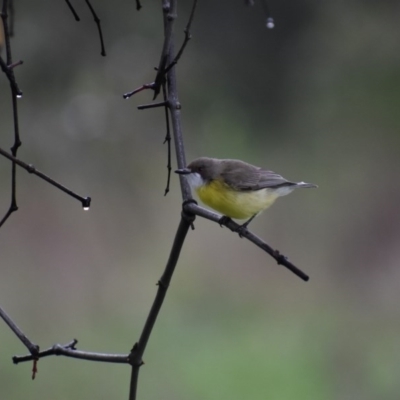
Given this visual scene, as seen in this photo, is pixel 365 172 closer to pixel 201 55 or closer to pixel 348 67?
pixel 348 67

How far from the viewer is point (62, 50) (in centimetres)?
539

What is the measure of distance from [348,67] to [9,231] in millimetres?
3396

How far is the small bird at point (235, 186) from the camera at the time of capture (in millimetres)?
2355

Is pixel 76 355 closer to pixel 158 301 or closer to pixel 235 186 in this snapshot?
pixel 158 301

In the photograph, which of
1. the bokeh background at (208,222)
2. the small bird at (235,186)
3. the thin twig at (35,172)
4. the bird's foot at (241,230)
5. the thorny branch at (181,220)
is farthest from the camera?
the bokeh background at (208,222)

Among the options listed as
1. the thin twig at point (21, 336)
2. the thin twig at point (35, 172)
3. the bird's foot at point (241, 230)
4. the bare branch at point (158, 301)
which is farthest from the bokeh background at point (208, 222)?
the thin twig at point (35, 172)

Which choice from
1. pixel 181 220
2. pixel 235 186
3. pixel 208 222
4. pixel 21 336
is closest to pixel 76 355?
pixel 21 336

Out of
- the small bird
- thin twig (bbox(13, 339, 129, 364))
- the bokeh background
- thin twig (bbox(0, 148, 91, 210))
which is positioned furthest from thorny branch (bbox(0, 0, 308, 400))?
the bokeh background

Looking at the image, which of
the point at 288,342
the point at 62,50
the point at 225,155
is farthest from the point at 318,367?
the point at 62,50

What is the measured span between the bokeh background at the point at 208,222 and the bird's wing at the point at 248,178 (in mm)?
2795

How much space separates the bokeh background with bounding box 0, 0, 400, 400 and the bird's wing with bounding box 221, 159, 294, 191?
280cm

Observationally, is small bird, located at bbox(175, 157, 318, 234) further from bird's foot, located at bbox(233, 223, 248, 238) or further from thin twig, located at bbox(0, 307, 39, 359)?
thin twig, located at bbox(0, 307, 39, 359)

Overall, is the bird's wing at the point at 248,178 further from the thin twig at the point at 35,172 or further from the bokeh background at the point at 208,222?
the bokeh background at the point at 208,222

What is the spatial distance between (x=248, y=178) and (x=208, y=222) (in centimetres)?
398
